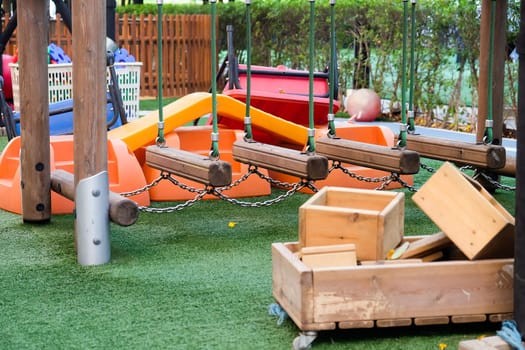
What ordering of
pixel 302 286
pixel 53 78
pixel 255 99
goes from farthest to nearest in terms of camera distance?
pixel 53 78
pixel 255 99
pixel 302 286

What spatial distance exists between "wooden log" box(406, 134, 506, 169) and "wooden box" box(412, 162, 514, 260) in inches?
53.4

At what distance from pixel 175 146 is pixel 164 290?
7.55ft

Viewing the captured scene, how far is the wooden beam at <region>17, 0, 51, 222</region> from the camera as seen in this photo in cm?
530

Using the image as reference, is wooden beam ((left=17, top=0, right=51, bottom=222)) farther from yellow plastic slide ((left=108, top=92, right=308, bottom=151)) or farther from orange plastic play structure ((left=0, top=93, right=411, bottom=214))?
yellow plastic slide ((left=108, top=92, right=308, bottom=151))

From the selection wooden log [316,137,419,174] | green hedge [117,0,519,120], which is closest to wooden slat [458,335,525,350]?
wooden log [316,137,419,174]

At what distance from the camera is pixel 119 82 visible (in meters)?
8.84

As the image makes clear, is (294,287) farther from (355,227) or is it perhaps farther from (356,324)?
(355,227)

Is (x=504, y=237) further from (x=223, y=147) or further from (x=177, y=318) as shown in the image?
(x=223, y=147)

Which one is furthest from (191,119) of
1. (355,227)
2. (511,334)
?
(511,334)

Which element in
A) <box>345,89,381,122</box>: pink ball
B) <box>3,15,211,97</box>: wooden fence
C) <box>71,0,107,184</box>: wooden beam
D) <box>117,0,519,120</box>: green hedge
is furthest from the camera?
<box>3,15,211,97</box>: wooden fence

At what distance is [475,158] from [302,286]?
208 cm

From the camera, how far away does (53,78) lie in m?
8.60

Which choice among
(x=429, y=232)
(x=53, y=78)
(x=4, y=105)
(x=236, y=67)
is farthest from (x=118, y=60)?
(x=429, y=232)

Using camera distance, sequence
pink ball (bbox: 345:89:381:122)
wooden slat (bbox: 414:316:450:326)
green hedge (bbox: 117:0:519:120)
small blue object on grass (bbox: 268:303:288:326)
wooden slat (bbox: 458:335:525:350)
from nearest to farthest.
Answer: wooden slat (bbox: 458:335:525:350) → wooden slat (bbox: 414:316:450:326) → small blue object on grass (bbox: 268:303:288:326) → green hedge (bbox: 117:0:519:120) → pink ball (bbox: 345:89:381:122)
